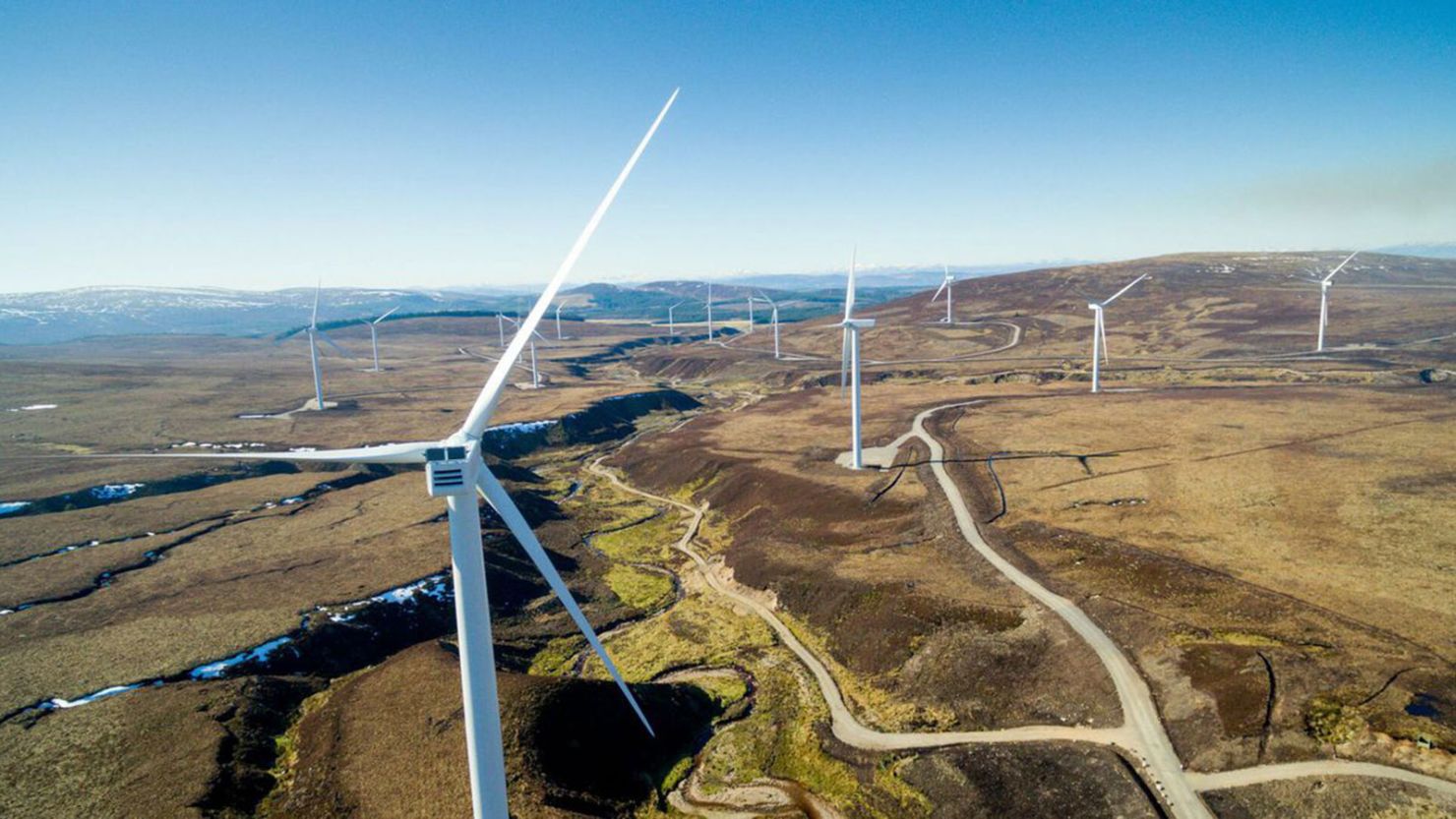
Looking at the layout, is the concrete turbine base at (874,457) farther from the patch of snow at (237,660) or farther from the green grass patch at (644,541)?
the patch of snow at (237,660)

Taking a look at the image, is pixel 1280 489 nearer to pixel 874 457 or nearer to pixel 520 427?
pixel 874 457

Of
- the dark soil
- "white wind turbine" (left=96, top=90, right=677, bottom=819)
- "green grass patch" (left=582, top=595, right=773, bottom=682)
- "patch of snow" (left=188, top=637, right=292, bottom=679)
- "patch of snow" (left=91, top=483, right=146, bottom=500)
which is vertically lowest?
"green grass patch" (left=582, top=595, right=773, bottom=682)

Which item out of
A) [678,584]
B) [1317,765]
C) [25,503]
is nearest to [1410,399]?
[1317,765]

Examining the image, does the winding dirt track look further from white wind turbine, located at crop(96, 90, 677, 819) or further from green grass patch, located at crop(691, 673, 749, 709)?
white wind turbine, located at crop(96, 90, 677, 819)

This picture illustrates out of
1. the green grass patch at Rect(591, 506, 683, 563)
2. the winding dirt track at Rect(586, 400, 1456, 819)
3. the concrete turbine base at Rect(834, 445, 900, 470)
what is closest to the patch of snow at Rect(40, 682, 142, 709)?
the green grass patch at Rect(591, 506, 683, 563)

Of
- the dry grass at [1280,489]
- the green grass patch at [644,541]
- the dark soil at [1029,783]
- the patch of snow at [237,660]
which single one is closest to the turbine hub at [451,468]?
the dark soil at [1029,783]

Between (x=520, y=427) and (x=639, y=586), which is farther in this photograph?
(x=520, y=427)

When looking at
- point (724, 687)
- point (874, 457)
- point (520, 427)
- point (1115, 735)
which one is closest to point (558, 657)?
point (724, 687)
